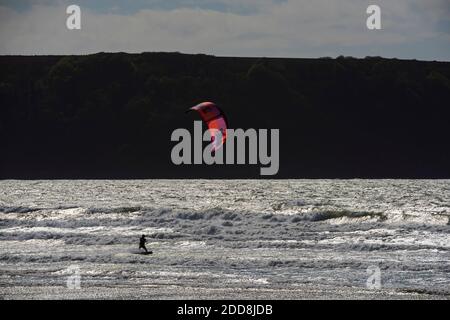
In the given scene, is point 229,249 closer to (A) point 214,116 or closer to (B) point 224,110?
(A) point 214,116

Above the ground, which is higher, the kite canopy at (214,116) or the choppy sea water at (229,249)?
the kite canopy at (214,116)

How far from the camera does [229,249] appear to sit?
33875mm

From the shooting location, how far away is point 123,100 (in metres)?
134

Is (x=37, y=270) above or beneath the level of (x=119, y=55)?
beneath

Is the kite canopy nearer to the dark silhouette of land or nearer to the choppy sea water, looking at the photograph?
the choppy sea water

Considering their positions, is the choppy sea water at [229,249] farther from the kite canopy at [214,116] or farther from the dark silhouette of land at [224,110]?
the dark silhouette of land at [224,110]

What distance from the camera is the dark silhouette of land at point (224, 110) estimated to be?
122 metres

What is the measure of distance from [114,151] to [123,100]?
11.7m

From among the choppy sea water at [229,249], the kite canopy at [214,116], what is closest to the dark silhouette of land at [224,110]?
the choppy sea water at [229,249]

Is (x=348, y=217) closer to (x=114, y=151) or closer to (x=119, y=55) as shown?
(x=114, y=151)

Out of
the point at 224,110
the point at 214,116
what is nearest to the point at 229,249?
the point at 214,116

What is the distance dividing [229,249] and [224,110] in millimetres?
94981

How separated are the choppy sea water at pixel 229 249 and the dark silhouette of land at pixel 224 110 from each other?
62.9 metres
